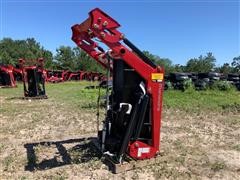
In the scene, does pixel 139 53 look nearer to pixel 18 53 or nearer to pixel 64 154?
pixel 64 154

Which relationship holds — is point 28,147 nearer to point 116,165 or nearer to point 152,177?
point 116,165

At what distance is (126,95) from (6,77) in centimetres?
1973

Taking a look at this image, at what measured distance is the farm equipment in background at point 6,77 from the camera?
22.3 metres

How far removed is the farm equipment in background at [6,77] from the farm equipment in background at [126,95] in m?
18.5

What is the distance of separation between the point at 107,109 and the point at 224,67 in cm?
3975

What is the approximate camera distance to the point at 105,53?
5.08m

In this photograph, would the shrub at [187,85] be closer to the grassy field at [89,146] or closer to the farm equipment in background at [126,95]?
the grassy field at [89,146]

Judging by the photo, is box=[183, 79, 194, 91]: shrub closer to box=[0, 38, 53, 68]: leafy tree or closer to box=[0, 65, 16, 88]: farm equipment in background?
box=[0, 65, 16, 88]: farm equipment in background

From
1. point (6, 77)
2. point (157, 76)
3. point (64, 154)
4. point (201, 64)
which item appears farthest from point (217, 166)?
point (201, 64)

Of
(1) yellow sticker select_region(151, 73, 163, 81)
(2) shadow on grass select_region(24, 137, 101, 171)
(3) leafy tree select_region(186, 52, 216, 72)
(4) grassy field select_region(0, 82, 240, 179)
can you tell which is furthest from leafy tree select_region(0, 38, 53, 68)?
(1) yellow sticker select_region(151, 73, 163, 81)

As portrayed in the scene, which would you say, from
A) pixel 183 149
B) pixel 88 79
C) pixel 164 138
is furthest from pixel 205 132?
pixel 88 79

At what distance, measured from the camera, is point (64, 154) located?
17.5ft

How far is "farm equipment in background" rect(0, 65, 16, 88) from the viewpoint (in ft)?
73.0

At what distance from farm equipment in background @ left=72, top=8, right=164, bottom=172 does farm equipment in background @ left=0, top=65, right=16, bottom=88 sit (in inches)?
728
